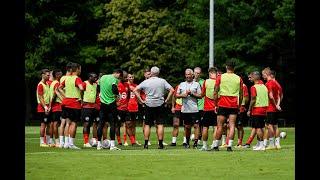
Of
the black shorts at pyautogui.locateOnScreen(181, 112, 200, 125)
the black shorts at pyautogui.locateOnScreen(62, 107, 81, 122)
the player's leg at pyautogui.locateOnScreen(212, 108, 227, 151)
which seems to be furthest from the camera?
the black shorts at pyautogui.locateOnScreen(181, 112, 200, 125)

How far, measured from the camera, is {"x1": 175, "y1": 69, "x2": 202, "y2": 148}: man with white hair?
2694 cm

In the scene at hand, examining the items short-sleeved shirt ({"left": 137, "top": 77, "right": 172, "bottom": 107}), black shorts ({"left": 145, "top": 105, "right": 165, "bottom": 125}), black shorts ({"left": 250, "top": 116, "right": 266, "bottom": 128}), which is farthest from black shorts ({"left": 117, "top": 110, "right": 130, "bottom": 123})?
black shorts ({"left": 250, "top": 116, "right": 266, "bottom": 128})

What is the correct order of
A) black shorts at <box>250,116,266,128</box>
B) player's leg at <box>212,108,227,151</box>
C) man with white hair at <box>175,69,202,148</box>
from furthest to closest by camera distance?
man with white hair at <box>175,69,202,148</box>
black shorts at <box>250,116,266,128</box>
player's leg at <box>212,108,227,151</box>

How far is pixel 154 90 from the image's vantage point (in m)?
25.7

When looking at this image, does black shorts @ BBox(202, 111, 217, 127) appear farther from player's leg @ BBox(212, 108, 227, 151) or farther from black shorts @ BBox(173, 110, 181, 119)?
black shorts @ BBox(173, 110, 181, 119)

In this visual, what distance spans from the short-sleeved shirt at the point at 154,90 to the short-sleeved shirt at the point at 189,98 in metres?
1.33

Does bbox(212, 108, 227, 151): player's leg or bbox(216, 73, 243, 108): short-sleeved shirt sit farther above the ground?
bbox(216, 73, 243, 108): short-sleeved shirt

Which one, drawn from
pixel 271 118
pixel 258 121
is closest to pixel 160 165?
pixel 258 121

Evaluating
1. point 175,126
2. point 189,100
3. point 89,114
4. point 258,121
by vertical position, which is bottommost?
point 175,126

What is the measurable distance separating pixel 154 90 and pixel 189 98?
1996mm

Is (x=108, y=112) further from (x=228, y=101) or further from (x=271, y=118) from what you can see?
(x=271, y=118)

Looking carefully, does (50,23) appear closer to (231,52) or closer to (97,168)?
(231,52)

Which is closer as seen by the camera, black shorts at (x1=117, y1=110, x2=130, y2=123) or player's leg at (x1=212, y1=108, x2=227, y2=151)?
player's leg at (x1=212, y1=108, x2=227, y2=151)

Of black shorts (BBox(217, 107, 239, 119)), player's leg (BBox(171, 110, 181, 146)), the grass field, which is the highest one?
black shorts (BBox(217, 107, 239, 119))
